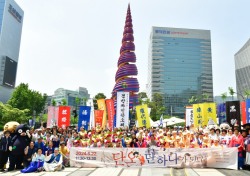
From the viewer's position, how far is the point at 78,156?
35.5 feet

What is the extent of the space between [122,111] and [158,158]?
9.80 m

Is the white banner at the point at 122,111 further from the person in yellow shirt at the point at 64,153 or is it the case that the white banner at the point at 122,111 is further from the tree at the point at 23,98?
the tree at the point at 23,98

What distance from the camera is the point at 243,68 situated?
125 meters

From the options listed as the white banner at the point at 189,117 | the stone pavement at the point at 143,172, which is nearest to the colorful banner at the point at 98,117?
the white banner at the point at 189,117

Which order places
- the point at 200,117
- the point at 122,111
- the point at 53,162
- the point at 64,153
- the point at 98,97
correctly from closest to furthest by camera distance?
the point at 53,162 → the point at 64,153 → the point at 200,117 → the point at 122,111 → the point at 98,97

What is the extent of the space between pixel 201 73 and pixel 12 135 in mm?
128889

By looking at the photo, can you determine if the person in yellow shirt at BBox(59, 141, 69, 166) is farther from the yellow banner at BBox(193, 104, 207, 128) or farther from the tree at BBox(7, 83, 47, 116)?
the tree at BBox(7, 83, 47, 116)

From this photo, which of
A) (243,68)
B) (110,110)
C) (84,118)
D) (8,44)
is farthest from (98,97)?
(243,68)

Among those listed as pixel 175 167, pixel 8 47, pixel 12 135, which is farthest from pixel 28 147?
pixel 8 47

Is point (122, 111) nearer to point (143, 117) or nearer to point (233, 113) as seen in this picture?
point (143, 117)

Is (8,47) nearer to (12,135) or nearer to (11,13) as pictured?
(11,13)

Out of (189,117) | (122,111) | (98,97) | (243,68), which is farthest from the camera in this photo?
(243,68)

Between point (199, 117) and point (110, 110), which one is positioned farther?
point (110, 110)

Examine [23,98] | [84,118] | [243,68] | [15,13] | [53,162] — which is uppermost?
[15,13]
